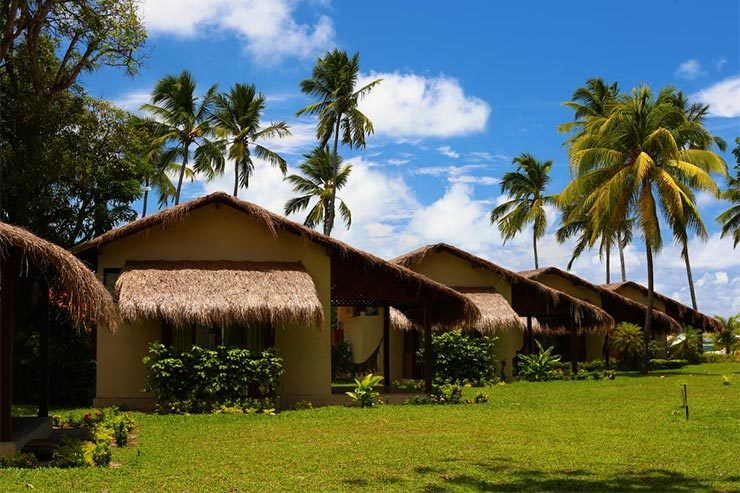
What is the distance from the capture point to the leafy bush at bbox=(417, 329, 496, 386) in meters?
21.6

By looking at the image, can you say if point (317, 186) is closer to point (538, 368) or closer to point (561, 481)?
point (538, 368)

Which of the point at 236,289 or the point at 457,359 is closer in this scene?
the point at 236,289

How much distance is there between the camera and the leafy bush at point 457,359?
70.7 feet

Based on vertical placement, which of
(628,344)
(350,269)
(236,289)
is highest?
(350,269)

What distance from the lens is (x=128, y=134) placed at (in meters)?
20.7

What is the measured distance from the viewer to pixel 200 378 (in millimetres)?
14383

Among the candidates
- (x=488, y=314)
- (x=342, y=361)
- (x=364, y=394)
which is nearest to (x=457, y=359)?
(x=488, y=314)

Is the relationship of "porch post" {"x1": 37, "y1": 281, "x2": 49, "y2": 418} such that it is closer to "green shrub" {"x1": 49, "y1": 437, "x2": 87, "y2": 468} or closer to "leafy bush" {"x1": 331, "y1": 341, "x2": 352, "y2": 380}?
"green shrub" {"x1": 49, "y1": 437, "x2": 87, "y2": 468}

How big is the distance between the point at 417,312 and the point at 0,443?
1362 cm

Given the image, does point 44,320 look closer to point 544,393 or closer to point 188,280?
point 188,280

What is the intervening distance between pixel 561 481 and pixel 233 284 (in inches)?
328

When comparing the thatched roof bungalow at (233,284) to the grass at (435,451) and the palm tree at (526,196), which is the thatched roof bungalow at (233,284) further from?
the palm tree at (526,196)

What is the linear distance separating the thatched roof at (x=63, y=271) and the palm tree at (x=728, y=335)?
2967cm

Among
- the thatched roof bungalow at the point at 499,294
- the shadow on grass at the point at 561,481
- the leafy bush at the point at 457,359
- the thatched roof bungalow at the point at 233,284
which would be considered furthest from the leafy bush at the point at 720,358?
the shadow on grass at the point at 561,481
